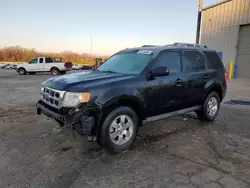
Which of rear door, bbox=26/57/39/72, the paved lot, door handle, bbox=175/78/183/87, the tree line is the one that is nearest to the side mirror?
door handle, bbox=175/78/183/87

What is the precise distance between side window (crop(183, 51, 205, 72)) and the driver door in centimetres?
19

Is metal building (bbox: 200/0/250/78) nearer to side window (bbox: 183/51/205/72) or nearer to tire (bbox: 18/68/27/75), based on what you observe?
side window (bbox: 183/51/205/72)

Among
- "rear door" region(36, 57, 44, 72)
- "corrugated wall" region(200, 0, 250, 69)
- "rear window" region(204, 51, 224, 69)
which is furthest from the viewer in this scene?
"rear door" region(36, 57, 44, 72)

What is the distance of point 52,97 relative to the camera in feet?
11.4

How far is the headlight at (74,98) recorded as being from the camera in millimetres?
3084

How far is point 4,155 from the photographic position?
3.29 metres

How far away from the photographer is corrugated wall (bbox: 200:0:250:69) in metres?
16.3

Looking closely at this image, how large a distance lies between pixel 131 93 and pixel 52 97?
1347mm

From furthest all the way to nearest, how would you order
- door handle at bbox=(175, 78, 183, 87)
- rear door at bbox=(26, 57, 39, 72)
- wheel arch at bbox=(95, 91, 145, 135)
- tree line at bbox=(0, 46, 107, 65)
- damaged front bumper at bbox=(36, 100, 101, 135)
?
tree line at bbox=(0, 46, 107, 65) < rear door at bbox=(26, 57, 39, 72) < door handle at bbox=(175, 78, 183, 87) < wheel arch at bbox=(95, 91, 145, 135) < damaged front bumper at bbox=(36, 100, 101, 135)

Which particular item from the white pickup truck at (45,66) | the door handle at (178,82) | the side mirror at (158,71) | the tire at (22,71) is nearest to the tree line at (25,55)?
the tire at (22,71)

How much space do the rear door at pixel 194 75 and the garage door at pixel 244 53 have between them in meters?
14.3

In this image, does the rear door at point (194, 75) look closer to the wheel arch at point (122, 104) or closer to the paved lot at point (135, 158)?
the paved lot at point (135, 158)

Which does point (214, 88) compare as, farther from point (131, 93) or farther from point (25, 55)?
point (25, 55)

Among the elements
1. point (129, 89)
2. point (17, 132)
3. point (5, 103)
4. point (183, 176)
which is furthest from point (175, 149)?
point (5, 103)
